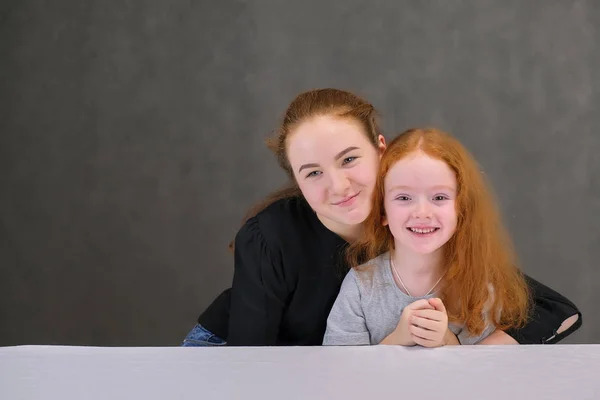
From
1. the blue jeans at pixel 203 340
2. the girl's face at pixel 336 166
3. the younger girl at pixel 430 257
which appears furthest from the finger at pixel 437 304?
the blue jeans at pixel 203 340

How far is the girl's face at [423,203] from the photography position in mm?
1305

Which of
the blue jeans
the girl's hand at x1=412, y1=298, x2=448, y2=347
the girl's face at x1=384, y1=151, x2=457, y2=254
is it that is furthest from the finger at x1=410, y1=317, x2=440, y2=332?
the blue jeans

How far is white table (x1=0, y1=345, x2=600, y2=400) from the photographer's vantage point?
3.34 ft

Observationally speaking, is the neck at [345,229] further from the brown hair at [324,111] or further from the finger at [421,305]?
the finger at [421,305]

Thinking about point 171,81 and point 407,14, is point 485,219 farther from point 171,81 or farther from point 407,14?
point 171,81

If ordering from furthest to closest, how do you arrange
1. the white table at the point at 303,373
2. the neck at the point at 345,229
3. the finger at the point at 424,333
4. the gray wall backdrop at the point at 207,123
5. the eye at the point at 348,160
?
the gray wall backdrop at the point at 207,123, the neck at the point at 345,229, the eye at the point at 348,160, the finger at the point at 424,333, the white table at the point at 303,373

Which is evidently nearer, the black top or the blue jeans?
the black top

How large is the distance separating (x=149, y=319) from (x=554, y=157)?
1.44 metres

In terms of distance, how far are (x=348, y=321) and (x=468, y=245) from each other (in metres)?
0.26

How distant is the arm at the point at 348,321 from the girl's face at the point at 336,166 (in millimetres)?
132

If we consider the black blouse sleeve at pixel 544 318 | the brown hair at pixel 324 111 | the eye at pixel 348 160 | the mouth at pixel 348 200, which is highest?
the brown hair at pixel 324 111

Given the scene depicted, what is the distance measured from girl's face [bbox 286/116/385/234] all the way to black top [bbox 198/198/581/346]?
0.40 ft

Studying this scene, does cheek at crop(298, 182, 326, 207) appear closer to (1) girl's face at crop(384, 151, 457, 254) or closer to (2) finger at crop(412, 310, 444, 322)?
(1) girl's face at crop(384, 151, 457, 254)

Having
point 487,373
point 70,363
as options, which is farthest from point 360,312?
point 70,363
